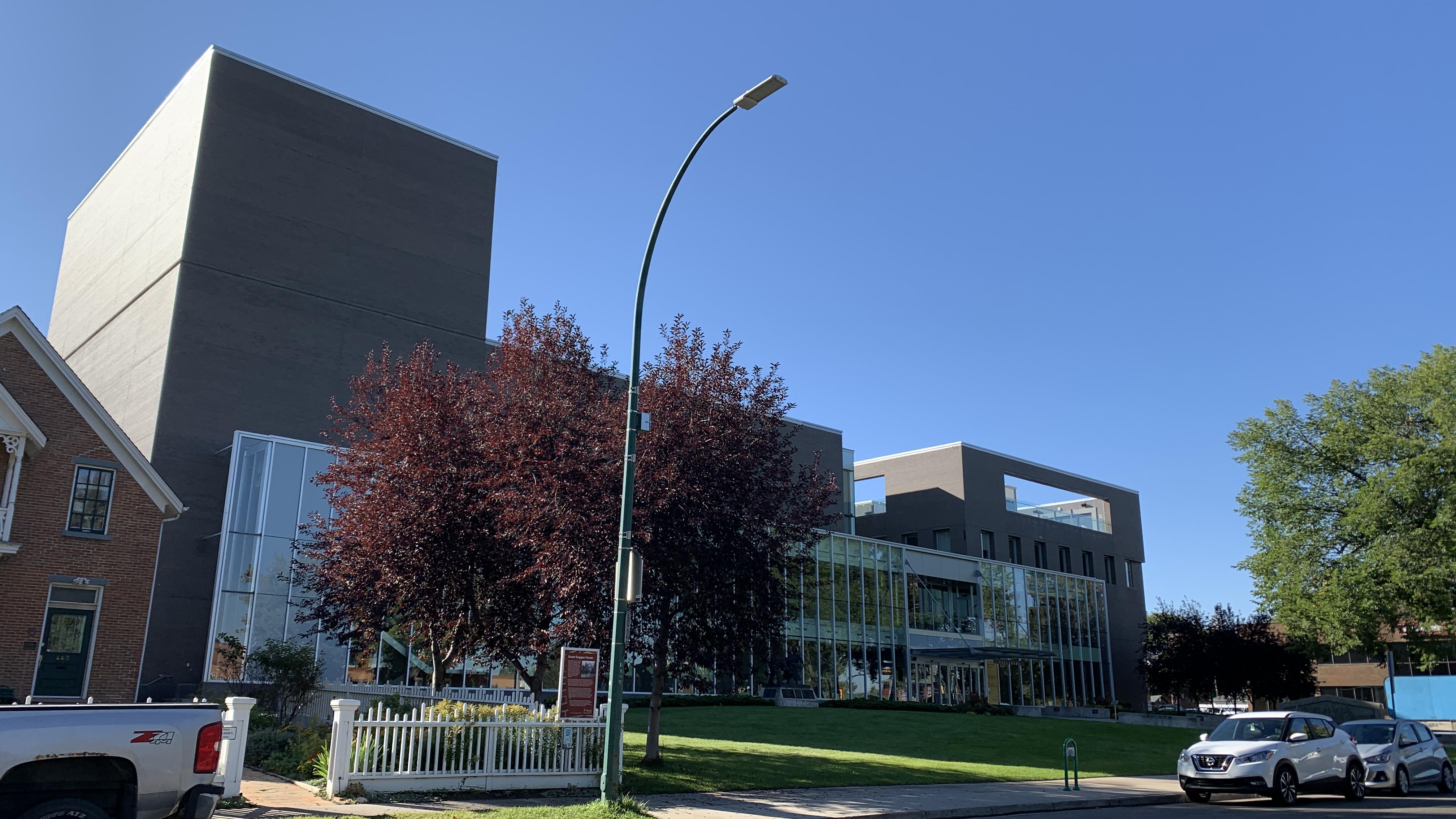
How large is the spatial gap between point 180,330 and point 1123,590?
5845cm

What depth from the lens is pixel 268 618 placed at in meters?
31.2

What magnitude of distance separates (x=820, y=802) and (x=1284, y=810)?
293 inches

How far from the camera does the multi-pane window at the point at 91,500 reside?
22594 mm

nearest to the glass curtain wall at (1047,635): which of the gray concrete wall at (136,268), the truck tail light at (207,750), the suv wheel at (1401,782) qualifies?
the suv wheel at (1401,782)

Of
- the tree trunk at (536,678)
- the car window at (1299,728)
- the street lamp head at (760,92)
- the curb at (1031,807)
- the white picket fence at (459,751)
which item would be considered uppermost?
the street lamp head at (760,92)

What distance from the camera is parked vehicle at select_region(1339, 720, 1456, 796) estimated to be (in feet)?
62.4

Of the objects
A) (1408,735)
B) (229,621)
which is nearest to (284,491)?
(229,621)

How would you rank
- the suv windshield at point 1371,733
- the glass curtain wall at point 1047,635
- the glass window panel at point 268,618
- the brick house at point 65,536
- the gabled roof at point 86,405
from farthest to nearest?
the glass curtain wall at point 1047,635, the glass window panel at point 268,618, the gabled roof at point 86,405, the brick house at point 65,536, the suv windshield at point 1371,733

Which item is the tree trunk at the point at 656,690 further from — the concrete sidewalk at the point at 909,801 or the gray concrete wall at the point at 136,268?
the gray concrete wall at the point at 136,268

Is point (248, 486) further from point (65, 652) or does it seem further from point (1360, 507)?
point (1360, 507)

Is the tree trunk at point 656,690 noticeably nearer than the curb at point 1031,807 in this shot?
No

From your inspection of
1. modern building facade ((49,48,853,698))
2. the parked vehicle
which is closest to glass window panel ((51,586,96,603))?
modern building facade ((49,48,853,698))

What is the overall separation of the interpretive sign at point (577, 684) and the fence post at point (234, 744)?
162 inches

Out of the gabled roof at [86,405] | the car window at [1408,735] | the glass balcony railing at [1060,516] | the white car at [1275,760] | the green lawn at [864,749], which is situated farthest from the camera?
the glass balcony railing at [1060,516]
